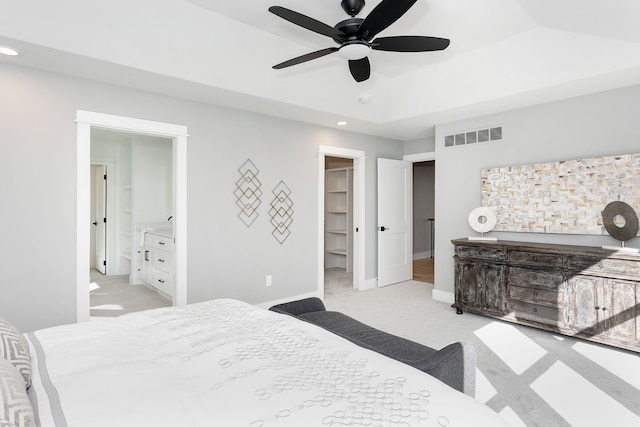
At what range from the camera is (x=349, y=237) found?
6.84m

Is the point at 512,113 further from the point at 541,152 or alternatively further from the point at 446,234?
the point at 446,234

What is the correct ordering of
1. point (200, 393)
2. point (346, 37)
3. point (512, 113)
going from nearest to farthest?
point (200, 393), point (346, 37), point (512, 113)

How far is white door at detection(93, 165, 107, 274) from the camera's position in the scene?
6266 millimetres

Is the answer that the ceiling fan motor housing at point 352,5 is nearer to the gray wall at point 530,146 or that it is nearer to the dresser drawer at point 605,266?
the gray wall at point 530,146

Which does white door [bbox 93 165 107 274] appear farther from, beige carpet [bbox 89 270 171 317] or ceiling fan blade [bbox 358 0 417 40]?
ceiling fan blade [bbox 358 0 417 40]

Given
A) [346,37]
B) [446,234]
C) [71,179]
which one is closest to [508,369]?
[446,234]

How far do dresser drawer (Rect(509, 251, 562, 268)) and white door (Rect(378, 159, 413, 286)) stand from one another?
7.08 feet

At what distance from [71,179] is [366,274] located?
3955mm

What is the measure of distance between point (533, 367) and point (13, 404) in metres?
3.16

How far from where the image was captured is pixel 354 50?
8.03 feet

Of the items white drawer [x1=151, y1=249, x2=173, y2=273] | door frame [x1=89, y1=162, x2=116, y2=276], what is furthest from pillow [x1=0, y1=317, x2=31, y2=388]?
door frame [x1=89, y1=162, x2=116, y2=276]

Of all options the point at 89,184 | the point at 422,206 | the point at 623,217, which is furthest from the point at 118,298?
the point at 422,206

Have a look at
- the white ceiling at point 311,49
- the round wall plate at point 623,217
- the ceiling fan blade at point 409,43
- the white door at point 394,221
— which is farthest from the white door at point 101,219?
the round wall plate at point 623,217

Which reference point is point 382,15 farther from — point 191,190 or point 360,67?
point 191,190
